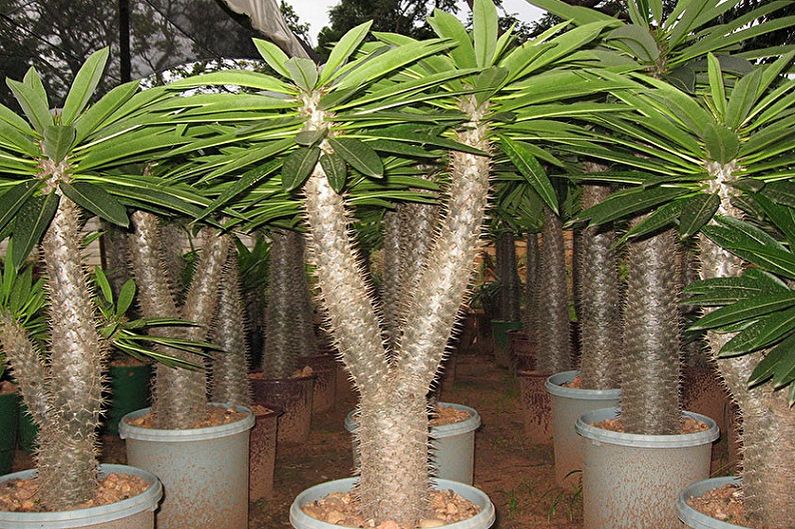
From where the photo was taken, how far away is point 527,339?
5508mm

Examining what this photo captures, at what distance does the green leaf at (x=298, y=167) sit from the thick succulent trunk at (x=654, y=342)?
5.30ft

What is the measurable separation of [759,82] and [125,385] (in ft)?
11.8

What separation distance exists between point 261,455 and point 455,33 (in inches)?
94.3

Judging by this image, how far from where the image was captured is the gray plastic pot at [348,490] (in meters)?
1.37

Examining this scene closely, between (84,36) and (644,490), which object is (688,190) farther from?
(84,36)

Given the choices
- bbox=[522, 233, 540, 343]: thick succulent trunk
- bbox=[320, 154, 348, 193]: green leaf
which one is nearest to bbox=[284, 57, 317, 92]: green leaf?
bbox=[320, 154, 348, 193]: green leaf

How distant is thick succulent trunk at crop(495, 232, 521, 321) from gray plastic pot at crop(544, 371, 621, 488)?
3.70 meters

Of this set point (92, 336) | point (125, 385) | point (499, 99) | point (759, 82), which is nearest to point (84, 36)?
point (125, 385)

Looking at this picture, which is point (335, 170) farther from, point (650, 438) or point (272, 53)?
point (650, 438)

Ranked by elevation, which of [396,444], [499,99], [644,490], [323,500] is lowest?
[644,490]

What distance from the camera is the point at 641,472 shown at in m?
2.25

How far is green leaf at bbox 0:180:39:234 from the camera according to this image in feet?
4.08

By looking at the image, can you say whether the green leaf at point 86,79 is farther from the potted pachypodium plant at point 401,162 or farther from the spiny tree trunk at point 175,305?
the spiny tree trunk at point 175,305

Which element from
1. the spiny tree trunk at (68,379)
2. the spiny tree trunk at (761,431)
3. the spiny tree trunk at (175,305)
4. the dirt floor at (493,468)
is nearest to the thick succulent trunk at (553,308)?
the dirt floor at (493,468)
